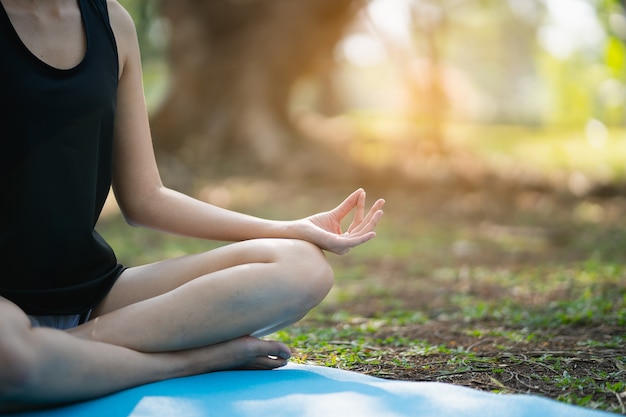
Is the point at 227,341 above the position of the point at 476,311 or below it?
below

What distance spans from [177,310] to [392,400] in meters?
0.58

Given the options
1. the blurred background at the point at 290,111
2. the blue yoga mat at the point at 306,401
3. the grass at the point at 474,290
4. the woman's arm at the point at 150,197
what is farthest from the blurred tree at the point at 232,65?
the blue yoga mat at the point at 306,401

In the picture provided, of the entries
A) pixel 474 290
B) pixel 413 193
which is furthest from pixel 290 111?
pixel 474 290

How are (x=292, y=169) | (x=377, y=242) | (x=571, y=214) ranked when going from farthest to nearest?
(x=292, y=169), (x=571, y=214), (x=377, y=242)

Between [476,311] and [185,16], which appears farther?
[185,16]

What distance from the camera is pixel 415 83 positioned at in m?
14.6

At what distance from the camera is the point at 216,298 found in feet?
6.44

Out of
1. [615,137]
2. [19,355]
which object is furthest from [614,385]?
[615,137]

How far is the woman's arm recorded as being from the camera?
2117mm

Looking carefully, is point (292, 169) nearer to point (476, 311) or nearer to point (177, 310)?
point (476, 311)

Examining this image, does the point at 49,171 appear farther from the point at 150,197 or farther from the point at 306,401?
the point at 306,401

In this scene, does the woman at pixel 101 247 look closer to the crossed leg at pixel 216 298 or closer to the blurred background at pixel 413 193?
the crossed leg at pixel 216 298

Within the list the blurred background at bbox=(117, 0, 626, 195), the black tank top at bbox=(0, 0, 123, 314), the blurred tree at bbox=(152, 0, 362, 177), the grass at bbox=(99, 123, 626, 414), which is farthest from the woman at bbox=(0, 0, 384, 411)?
the blurred tree at bbox=(152, 0, 362, 177)

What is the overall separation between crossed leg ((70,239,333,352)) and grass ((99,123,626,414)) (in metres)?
0.39
